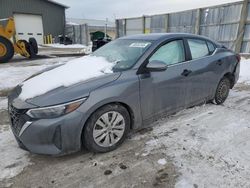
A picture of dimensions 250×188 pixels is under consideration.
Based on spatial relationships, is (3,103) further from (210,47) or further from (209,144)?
(210,47)

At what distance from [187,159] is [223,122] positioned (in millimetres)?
1325

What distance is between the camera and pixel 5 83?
257 inches

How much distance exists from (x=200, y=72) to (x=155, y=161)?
6.02ft

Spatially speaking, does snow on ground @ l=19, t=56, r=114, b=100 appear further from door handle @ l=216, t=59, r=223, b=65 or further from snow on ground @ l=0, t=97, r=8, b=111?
door handle @ l=216, t=59, r=223, b=65

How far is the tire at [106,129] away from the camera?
259cm

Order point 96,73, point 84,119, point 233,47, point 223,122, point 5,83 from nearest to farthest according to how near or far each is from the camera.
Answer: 1. point 84,119
2. point 96,73
3. point 223,122
4. point 5,83
5. point 233,47

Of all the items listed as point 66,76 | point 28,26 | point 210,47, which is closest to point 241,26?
point 210,47

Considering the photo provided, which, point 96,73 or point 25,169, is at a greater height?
point 96,73

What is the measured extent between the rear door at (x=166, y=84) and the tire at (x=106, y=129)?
1.17 feet

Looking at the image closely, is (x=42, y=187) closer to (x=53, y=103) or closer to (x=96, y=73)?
(x=53, y=103)

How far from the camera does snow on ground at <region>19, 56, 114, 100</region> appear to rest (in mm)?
Result: 2643

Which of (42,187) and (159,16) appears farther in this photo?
(159,16)

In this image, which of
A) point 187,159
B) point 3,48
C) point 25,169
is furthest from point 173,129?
point 3,48

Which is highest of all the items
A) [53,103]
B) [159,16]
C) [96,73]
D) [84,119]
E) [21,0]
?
[21,0]
